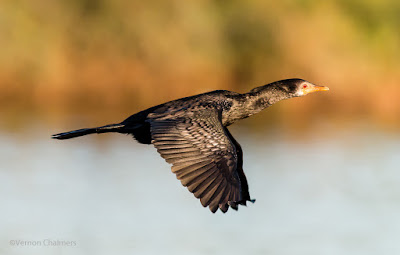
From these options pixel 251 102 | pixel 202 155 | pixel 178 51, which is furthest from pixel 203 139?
pixel 178 51

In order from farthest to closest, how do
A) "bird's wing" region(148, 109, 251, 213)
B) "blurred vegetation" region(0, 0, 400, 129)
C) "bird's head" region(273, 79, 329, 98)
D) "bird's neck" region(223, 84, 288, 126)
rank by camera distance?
"blurred vegetation" region(0, 0, 400, 129), "bird's head" region(273, 79, 329, 98), "bird's neck" region(223, 84, 288, 126), "bird's wing" region(148, 109, 251, 213)

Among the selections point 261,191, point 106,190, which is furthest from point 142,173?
point 261,191

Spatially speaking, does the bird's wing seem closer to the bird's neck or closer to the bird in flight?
the bird in flight

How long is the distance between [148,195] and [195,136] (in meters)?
5.57

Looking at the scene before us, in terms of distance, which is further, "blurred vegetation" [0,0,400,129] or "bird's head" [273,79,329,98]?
"blurred vegetation" [0,0,400,129]

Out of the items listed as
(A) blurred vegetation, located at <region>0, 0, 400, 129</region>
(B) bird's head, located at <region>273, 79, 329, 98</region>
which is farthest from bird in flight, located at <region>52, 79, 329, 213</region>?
(A) blurred vegetation, located at <region>0, 0, 400, 129</region>

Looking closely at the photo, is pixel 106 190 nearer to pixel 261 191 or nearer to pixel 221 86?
pixel 261 191

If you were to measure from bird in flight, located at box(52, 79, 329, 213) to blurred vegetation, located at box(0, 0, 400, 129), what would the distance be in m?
8.41

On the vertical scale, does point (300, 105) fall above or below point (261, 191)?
above

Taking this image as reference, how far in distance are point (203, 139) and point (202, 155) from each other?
0.16m

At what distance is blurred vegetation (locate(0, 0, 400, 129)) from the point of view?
674 inches

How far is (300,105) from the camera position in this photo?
18.8 m

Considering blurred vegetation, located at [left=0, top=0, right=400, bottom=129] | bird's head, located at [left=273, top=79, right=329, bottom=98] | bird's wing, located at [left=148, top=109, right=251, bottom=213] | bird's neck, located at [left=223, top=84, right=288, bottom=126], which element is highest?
blurred vegetation, located at [left=0, top=0, right=400, bottom=129]

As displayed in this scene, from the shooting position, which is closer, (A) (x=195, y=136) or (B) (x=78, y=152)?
(A) (x=195, y=136)
